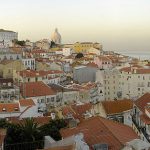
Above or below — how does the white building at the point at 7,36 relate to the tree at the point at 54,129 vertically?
above

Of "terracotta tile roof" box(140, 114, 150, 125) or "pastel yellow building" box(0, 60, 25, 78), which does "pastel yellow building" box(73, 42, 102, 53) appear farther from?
"terracotta tile roof" box(140, 114, 150, 125)

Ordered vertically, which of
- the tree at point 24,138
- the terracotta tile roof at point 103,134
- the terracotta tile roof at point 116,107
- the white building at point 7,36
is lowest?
the terracotta tile roof at point 116,107

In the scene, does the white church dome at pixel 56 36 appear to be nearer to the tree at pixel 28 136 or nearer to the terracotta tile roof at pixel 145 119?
the terracotta tile roof at pixel 145 119

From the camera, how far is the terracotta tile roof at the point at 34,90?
1604 inches

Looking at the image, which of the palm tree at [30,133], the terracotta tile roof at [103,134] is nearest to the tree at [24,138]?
the palm tree at [30,133]

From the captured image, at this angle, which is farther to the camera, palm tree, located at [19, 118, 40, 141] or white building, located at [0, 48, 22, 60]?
white building, located at [0, 48, 22, 60]

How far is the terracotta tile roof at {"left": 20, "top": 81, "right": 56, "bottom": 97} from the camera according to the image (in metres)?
40.8

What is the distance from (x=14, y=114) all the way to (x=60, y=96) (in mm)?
12435

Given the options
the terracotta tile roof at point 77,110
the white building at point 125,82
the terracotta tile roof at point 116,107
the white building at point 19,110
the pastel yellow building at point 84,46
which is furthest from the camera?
the pastel yellow building at point 84,46

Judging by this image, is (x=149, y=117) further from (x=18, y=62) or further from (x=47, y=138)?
(x=18, y=62)

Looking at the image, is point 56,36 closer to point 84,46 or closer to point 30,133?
point 84,46

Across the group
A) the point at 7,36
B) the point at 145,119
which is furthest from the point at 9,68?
the point at 7,36

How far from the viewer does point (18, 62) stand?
53.6 m

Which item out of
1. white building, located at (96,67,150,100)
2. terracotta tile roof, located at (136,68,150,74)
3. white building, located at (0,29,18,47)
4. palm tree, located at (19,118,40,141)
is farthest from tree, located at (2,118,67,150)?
white building, located at (0,29,18,47)
